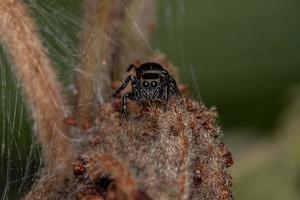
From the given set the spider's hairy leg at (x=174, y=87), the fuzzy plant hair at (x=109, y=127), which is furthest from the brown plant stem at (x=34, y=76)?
the spider's hairy leg at (x=174, y=87)

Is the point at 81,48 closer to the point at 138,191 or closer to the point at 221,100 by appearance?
the point at 138,191

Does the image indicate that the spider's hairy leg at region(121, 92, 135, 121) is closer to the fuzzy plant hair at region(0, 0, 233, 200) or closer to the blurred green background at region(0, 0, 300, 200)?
the fuzzy plant hair at region(0, 0, 233, 200)

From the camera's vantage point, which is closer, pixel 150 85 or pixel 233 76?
pixel 150 85

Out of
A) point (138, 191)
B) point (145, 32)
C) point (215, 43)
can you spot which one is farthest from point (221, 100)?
point (138, 191)

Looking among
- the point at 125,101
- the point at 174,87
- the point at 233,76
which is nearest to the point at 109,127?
the point at 125,101

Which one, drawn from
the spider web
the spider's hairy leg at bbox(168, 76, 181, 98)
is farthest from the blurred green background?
the spider's hairy leg at bbox(168, 76, 181, 98)

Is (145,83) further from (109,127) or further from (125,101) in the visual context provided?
(109,127)
